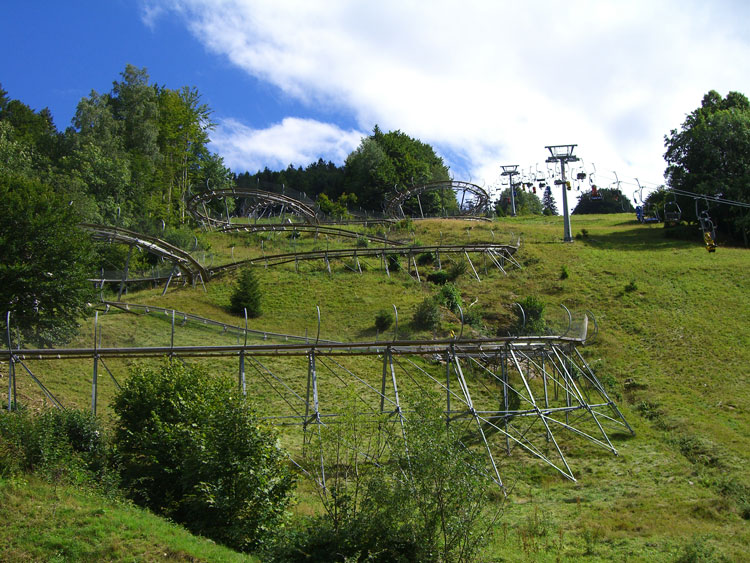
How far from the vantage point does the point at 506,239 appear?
67.1m

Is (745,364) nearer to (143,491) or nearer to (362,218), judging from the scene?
(143,491)

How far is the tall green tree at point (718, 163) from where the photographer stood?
6506 centimetres

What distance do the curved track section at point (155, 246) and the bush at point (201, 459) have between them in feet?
69.8

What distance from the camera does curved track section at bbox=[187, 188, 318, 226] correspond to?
7125 cm

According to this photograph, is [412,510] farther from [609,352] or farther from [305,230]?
[305,230]

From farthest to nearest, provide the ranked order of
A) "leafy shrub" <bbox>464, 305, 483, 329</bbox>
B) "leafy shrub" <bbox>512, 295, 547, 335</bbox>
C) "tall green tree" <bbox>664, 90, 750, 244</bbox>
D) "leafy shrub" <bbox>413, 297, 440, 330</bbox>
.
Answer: "tall green tree" <bbox>664, 90, 750, 244</bbox> → "leafy shrub" <bbox>464, 305, 483, 329</bbox> → "leafy shrub" <bbox>413, 297, 440, 330</bbox> → "leafy shrub" <bbox>512, 295, 547, 335</bbox>

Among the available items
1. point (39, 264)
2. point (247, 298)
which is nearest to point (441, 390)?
point (247, 298)

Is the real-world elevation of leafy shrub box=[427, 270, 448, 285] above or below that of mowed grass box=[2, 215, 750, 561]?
above

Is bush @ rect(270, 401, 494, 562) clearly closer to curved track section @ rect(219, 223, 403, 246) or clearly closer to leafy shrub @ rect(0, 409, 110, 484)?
leafy shrub @ rect(0, 409, 110, 484)

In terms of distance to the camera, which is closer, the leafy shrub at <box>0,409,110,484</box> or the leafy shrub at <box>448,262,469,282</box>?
the leafy shrub at <box>0,409,110,484</box>

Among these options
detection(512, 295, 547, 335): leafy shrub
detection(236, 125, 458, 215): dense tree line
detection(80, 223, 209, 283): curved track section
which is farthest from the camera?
detection(236, 125, 458, 215): dense tree line

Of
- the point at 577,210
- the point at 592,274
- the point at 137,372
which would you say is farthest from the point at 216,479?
the point at 577,210

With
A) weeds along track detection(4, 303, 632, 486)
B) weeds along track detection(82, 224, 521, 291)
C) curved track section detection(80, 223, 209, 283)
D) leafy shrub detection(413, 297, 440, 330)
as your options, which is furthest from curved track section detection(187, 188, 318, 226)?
leafy shrub detection(413, 297, 440, 330)

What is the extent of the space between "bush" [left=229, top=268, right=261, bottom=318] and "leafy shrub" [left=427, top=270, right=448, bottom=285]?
51.1 feet
